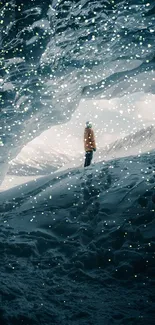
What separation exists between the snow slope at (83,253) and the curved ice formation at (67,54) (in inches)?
190

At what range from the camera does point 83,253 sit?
4641 millimetres

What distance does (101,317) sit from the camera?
290 centimetres

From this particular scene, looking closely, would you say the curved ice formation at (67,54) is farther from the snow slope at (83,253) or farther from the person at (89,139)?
the snow slope at (83,253)

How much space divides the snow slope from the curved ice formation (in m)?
4.82

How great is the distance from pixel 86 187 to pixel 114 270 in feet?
12.5

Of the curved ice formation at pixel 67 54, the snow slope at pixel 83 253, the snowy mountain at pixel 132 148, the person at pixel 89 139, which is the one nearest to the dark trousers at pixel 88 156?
the person at pixel 89 139

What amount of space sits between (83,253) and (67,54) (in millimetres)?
A: 7358

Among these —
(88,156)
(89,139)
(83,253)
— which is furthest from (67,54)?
(83,253)

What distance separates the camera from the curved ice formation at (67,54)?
6.90 m

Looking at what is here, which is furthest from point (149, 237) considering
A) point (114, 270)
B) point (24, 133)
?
point (24, 133)

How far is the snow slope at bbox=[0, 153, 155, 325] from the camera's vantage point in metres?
3.04

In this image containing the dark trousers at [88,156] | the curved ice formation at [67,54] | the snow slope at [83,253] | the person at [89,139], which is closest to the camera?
the snow slope at [83,253]

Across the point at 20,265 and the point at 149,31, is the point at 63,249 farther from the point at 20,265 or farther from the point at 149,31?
the point at 149,31

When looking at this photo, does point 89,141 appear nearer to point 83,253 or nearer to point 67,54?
point 67,54
